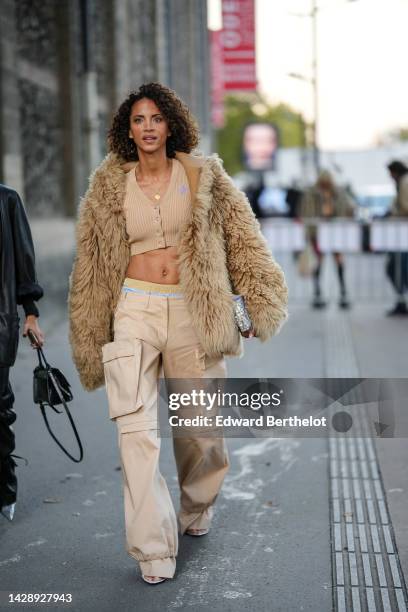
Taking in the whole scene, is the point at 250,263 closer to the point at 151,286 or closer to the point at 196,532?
the point at 151,286

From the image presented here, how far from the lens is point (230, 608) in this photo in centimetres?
385

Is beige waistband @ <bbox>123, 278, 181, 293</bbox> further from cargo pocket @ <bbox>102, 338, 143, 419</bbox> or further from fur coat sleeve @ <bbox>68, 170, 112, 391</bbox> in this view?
cargo pocket @ <bbox>102, 338, 143, 419</bbox>

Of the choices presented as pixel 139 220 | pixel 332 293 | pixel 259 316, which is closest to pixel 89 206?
pixel 139 220

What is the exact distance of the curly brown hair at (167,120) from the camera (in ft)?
14.3

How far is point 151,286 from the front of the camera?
4.30 m

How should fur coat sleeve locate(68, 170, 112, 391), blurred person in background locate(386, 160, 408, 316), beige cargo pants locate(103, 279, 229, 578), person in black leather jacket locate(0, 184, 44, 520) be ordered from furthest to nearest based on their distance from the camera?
blurred person in background locate(386, 160, 408, 316) → person in black leather jacket locate(0, 184, 44, 520) → fur coat sleeve locate(68, 170, 112, 391) → beige cargo pants locate(103, 279, 229, 578)

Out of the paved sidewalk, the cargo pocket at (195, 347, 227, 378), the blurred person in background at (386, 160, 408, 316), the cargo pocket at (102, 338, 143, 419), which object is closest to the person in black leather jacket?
the cargo pocket at (102, 338, 143, 419)

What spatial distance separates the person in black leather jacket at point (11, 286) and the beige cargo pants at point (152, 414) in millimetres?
528

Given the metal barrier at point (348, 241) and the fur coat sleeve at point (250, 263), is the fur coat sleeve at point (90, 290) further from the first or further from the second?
the metal barrier at point (348, 241)

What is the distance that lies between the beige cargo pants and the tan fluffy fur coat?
94mm

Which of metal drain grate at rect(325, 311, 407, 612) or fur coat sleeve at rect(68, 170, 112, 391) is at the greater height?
fur coat sleeve at rect(68, 170, 112, 391)

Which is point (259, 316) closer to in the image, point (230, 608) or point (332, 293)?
point (230, 608)

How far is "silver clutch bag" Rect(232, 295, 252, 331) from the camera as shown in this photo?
14.3ft

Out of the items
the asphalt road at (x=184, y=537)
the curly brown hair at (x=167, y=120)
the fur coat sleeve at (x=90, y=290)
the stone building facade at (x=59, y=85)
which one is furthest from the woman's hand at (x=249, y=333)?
the stone building facade at (x=59, y=85)
